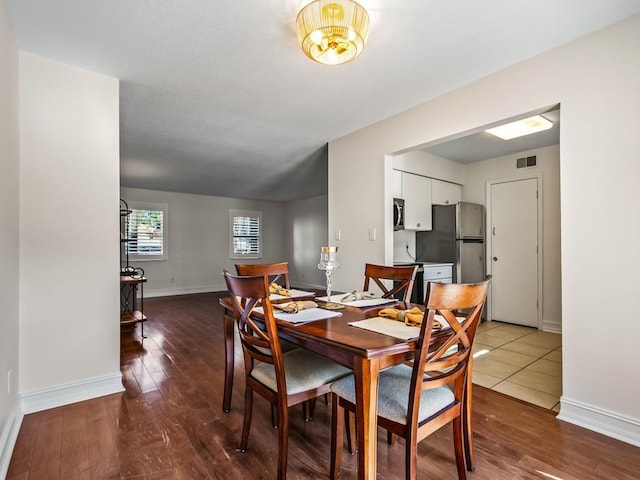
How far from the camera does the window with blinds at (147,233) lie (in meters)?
6.73

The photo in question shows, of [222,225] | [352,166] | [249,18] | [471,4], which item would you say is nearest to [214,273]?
[222,225]

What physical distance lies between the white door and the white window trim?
6305mm

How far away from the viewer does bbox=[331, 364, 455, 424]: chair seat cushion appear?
4.20ft

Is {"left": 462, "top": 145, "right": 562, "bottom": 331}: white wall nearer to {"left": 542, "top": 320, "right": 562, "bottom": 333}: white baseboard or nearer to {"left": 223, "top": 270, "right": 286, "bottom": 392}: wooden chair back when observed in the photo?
{"left": 542, "top": 320, "right": 562, "bottom": 333}: white baseboard

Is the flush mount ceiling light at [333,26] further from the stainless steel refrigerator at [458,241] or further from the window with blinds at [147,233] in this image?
the window with blinds at [147,233]

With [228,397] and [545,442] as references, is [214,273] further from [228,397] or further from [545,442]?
[545,442]

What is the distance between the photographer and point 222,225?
7.94 m

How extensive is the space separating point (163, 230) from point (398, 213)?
17.7ft

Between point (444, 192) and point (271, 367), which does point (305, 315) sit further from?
point (444, 192)

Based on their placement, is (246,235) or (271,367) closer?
(271,367)

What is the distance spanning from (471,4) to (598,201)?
135 centimetres

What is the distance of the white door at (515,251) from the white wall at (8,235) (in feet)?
16.7

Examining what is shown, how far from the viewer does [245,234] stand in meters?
8.33

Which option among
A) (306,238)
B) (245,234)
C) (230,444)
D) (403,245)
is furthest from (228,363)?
(245,234)
